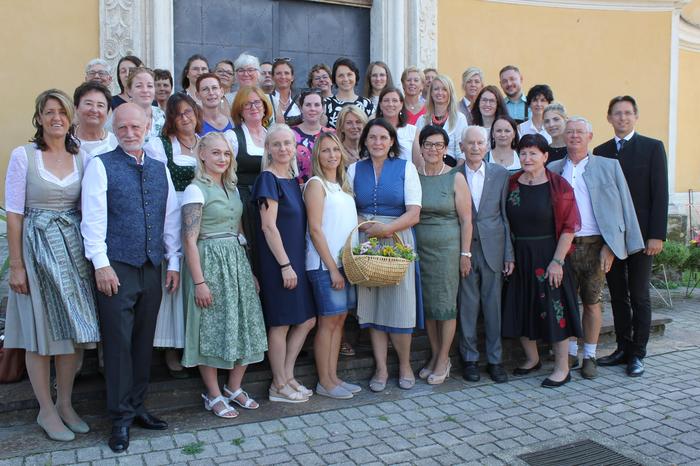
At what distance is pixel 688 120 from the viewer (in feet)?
43.9

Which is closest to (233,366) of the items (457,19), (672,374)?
(672,374)

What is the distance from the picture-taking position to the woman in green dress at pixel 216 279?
401 centimetres

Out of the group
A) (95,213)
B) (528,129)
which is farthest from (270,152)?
(528,129)

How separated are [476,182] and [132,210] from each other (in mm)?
2620

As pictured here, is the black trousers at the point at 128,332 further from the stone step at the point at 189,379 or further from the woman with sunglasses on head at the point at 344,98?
the woman with sunglasses on head at the point at 344,98

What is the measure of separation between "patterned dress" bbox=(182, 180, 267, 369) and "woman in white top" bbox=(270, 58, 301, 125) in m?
1.76

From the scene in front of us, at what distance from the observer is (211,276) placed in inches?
159

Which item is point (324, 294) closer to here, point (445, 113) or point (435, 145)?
point (435, 145)

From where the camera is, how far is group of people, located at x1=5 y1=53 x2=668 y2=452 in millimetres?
3658

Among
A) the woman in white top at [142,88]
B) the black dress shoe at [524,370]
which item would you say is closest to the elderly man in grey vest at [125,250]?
the woman in white top at [142,88]

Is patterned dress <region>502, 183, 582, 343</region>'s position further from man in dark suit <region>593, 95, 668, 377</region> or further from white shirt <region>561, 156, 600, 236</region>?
man in dark suit <region>593, 95, 668, 377</region>

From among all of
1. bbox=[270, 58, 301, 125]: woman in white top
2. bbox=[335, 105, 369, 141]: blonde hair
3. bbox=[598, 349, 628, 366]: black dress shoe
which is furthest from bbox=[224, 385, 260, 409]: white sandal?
bbox=[598, 349, 628, 366]: black dress shoe

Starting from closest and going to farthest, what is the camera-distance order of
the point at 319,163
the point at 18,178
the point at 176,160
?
the point at 18,178, the point at 176,160, the point at 319,163

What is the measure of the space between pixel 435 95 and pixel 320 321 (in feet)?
7.74
